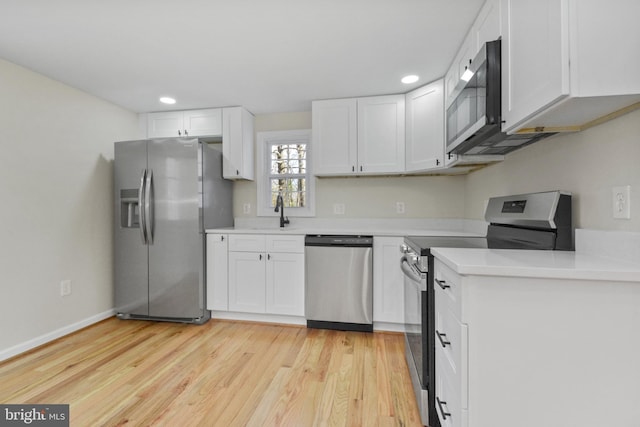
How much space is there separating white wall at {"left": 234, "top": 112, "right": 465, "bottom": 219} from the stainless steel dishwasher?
681mm

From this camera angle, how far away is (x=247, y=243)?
2.97m

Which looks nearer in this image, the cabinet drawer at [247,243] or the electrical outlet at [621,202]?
the electrical outlet at [621,202]

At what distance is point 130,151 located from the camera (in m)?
3.04

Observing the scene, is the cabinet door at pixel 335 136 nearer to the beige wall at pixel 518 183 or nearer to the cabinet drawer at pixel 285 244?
the beige wall at pixel 518 183

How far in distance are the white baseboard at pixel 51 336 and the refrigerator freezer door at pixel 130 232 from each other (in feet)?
0.60

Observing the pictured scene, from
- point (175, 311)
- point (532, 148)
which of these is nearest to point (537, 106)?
point (532, 148)

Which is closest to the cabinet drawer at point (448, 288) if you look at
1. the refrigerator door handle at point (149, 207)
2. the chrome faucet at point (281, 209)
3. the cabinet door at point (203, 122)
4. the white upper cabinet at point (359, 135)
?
the white upper cabinet at point (359, 135)

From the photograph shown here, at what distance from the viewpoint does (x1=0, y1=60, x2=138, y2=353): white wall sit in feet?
7.54

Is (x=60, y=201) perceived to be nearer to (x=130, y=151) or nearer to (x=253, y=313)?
(x=130, y=151)

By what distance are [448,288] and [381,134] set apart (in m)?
2.08

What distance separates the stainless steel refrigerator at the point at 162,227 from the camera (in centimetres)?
292

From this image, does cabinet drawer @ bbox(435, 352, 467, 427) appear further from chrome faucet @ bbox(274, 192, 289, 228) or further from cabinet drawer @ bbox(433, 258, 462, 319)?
chrome faucet @ bbox(274, 192, 289, 228)

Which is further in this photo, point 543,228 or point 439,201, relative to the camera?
point 439,201

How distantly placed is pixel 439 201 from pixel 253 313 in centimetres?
226
